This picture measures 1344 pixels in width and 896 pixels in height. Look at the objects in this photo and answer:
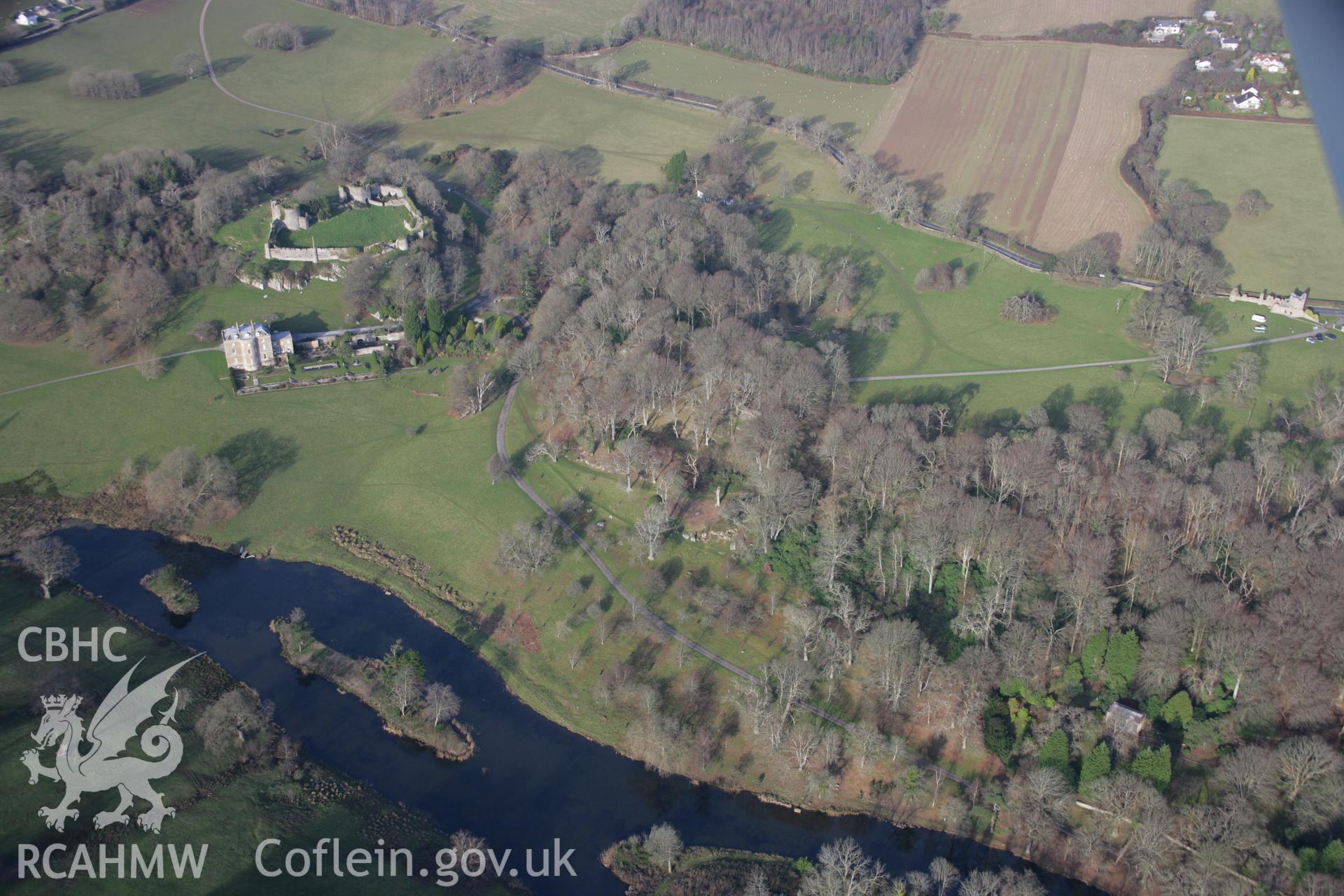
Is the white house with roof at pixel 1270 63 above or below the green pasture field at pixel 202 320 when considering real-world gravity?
above

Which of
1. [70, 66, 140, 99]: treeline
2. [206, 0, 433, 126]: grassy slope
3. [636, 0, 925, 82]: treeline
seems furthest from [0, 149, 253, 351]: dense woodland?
[636, 0, 925, 82]: treeline

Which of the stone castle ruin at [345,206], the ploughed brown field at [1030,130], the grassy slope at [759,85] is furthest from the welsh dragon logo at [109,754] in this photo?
the grassy slope at [759,85]

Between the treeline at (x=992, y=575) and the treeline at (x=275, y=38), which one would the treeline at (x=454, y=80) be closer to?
the treeline at (x=275, y=38)

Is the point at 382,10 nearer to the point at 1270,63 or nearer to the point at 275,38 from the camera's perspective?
the point at 275,38

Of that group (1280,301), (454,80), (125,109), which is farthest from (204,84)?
(1280,301)

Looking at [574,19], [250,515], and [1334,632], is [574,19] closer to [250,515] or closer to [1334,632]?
[250,515]

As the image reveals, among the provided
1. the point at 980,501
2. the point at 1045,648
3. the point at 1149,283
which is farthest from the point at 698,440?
the point at 1149,283
